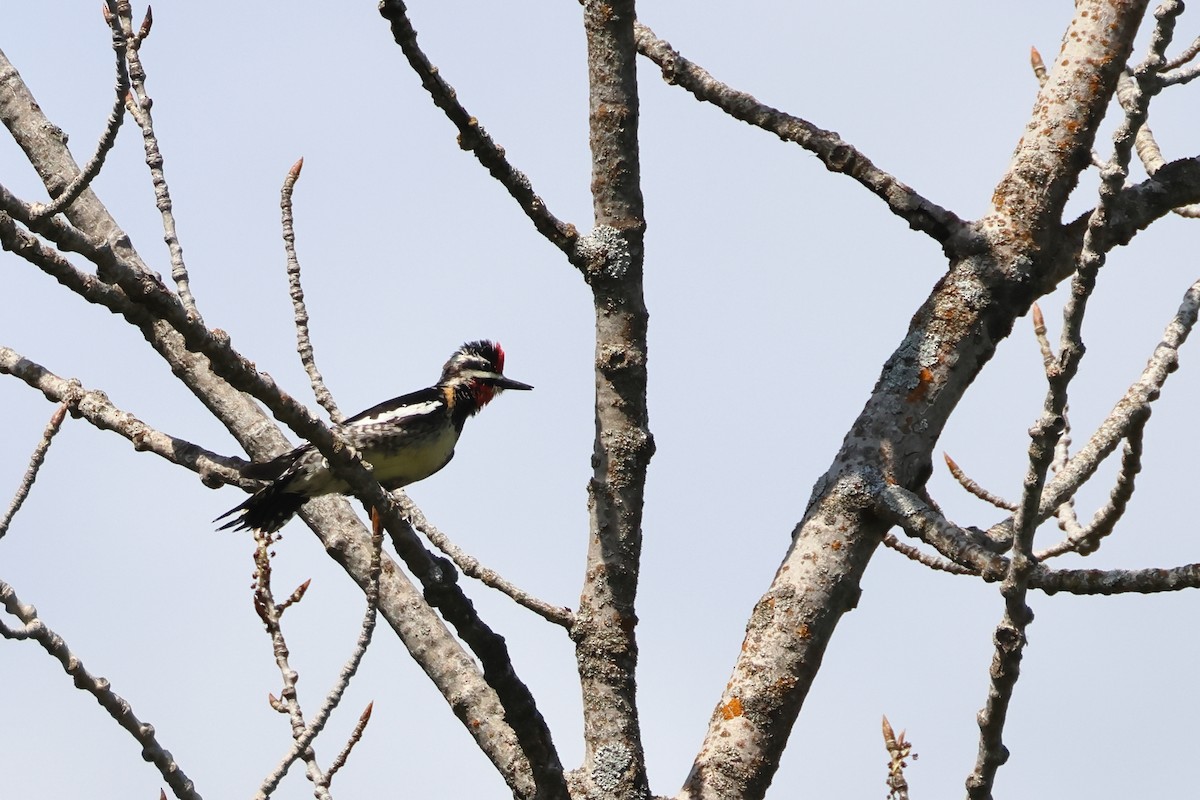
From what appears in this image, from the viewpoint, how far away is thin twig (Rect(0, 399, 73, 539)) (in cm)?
358

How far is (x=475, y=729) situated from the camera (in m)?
3.36

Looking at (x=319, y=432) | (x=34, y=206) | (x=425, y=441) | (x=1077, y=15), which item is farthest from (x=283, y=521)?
(x=1077, y=15)

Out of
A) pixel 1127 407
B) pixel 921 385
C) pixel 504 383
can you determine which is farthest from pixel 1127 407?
pixel 504 383

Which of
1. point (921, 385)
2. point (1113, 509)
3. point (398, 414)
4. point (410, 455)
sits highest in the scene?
point (398, 414)

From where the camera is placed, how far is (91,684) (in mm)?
3143

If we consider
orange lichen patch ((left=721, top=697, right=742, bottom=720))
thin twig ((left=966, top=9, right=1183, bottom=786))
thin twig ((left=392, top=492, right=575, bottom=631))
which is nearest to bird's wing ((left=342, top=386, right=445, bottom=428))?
thin twig ((left=392, top=492, right=575, bottom=631))

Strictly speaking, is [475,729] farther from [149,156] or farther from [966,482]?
[966,482]

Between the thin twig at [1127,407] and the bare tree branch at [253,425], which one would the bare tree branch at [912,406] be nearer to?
the thin twig at [1127,407]

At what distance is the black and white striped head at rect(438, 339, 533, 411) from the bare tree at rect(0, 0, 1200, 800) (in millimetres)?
3466

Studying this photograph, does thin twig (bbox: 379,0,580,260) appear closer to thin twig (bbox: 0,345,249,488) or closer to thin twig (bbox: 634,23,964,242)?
thin twig (bbox: 634,23,964,242)

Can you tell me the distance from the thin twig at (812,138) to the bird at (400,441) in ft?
5.05

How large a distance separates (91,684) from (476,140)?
1.51m

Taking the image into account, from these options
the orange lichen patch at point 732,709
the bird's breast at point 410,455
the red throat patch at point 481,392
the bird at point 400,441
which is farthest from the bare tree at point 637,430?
the red throat patch at point 481,392

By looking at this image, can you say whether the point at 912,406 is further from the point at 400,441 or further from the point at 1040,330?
the point at 400,441
